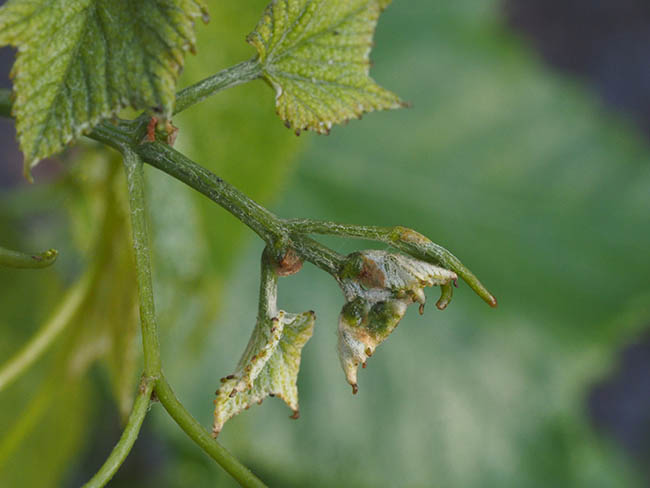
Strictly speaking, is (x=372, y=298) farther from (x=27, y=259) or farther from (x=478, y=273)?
(x=478, y=273)

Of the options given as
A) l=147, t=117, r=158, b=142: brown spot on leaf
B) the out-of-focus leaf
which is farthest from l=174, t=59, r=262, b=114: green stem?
the out-of-focus leaf

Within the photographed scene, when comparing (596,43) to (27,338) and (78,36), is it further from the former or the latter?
(78,36)

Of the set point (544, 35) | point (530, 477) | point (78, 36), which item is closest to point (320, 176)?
point (530, 477)

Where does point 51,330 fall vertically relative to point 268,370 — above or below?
below

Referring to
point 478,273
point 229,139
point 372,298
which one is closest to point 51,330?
point 229,139

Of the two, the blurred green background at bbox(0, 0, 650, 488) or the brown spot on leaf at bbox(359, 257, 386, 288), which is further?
Result: the blurred green background at bbox(0, 0, 650, 488)

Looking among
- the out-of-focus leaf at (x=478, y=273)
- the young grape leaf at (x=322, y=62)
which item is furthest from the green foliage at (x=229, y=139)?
the out-of-focus leaf at (x=478, y=273)

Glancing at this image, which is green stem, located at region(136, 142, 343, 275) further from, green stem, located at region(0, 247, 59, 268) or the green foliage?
the green foliage
